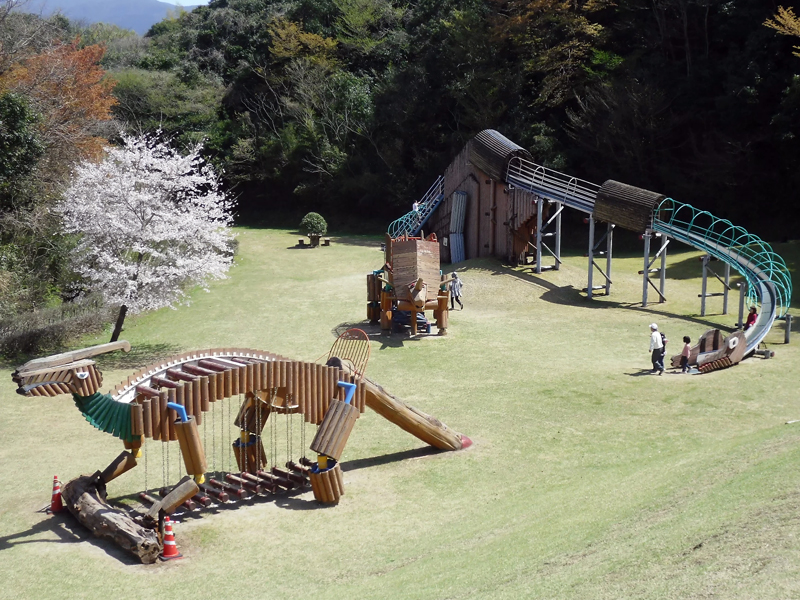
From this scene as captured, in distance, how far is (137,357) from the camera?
72.0 feet

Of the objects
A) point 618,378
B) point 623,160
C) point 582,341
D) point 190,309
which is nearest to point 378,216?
point 623,160

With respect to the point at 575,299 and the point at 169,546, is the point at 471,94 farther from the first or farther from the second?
the point at 169,546

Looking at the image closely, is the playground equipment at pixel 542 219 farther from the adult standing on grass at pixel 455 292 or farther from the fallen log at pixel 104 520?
the fallen log at pixel 104 520

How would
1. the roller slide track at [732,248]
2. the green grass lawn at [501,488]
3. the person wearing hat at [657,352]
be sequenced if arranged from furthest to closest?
the roller slide track at [732,248], the person wearing hat at [657,352], the green grass lawn at [501,488]

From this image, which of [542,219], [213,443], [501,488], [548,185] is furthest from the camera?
[542,219]

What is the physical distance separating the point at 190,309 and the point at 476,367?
11.8 metres

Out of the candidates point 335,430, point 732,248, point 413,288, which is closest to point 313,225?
point 413,288

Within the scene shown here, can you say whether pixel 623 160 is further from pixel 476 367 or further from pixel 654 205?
pixel 476 367

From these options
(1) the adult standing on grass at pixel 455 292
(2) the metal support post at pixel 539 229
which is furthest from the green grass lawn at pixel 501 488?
(2) the metal support post at pixel 539 229

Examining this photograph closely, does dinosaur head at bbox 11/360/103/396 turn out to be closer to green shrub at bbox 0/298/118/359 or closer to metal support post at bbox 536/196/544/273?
green shrub at bbox 0/298/118/359

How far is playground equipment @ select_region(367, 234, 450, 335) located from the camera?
2236 cm

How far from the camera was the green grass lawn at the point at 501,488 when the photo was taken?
8.20m

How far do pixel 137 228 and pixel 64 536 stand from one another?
495 inches

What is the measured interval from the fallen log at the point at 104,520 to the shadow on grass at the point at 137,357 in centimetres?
988
